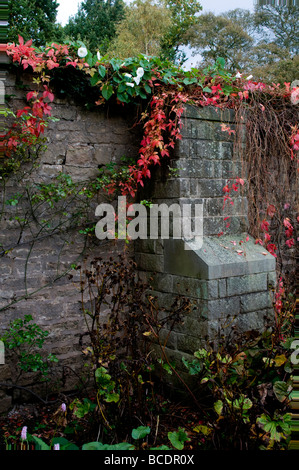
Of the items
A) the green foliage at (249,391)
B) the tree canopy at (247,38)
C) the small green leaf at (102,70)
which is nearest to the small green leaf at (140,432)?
the green foliage at (249,391)

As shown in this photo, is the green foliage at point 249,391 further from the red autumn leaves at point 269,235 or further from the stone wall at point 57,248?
the red autumn leaves at point 269,235

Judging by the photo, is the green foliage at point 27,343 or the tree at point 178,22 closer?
the green foliage at point 27,343

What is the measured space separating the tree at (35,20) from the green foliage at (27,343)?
11572 millimetres

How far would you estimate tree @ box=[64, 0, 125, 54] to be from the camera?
54.3 ft

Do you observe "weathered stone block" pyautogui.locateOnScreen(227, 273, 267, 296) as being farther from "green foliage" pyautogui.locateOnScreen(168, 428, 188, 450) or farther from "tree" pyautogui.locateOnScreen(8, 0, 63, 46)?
"tree" pyautogui.locateOnScreen(8, 0, 63, 46)

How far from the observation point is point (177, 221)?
12.6 ft

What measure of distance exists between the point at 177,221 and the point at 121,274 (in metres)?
0.95

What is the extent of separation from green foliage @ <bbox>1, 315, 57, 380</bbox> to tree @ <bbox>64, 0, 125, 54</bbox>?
14.7 metres

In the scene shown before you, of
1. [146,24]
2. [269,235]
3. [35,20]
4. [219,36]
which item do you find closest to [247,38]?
[219,36]

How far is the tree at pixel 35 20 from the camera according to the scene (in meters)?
13.2

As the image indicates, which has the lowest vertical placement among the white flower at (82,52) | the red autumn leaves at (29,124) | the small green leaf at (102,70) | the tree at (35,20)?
the red autumn leaves at (29,124)

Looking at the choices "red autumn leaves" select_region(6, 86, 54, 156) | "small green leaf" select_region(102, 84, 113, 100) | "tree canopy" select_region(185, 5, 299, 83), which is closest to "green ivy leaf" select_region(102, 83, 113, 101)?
"small green leaf" select_region(102, 84, 113, 100)
